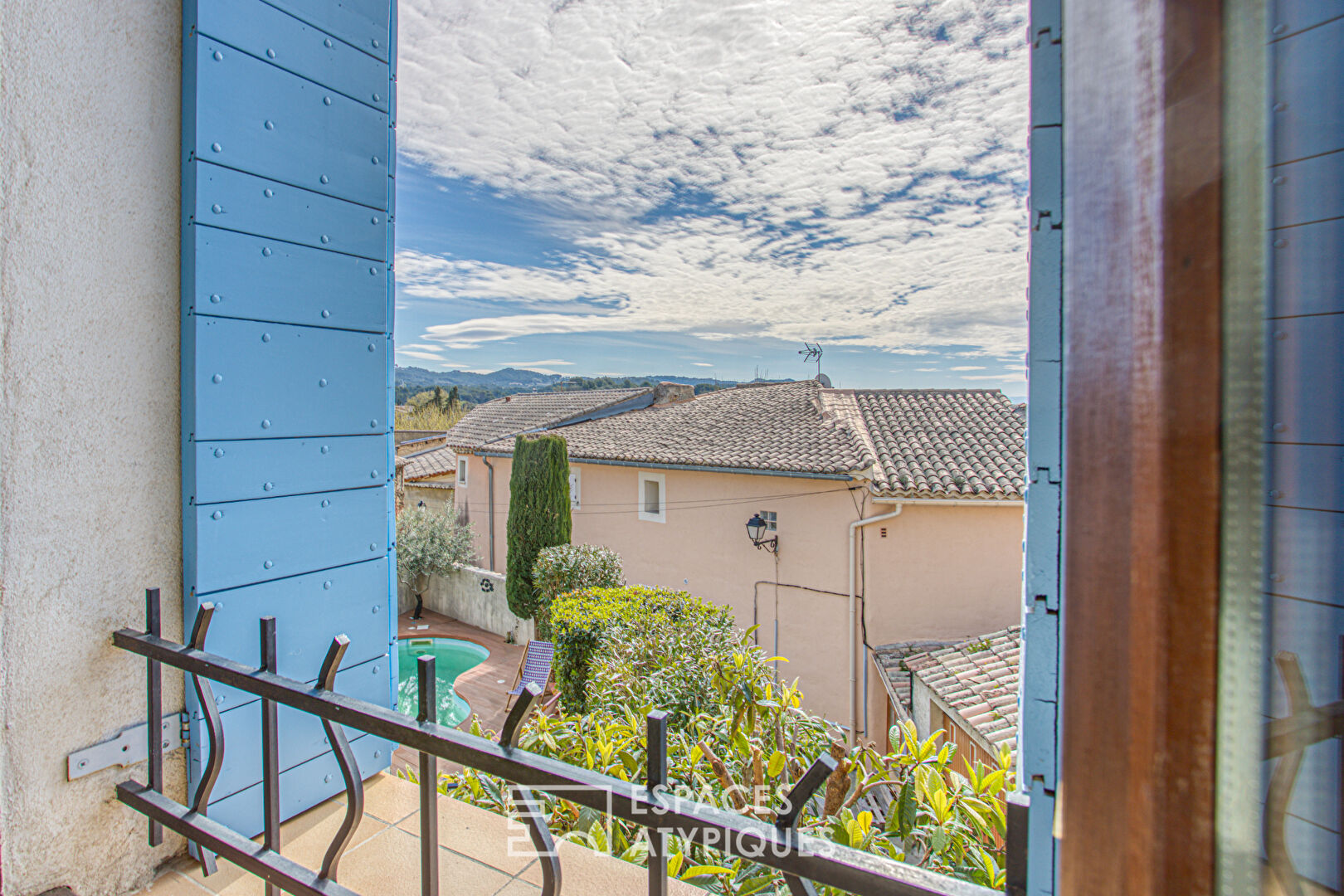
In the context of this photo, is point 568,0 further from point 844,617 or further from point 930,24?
point 844,617

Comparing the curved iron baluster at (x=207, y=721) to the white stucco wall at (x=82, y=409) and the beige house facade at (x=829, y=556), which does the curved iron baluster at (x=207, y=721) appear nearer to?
the white stucco wall at (x=82, y=409)

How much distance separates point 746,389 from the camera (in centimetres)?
1500

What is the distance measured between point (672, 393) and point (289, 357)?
15.1m

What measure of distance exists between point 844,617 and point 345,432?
8024 mm

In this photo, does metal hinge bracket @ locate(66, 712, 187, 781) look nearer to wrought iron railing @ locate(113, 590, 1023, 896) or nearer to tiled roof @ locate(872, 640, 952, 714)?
wrought iron railing @ locate(113, 590, 1023, 896)

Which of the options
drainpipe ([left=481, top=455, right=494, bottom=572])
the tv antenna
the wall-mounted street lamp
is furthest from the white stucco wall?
drainpipe ([left=481, top=455, right=494, bottom=572])

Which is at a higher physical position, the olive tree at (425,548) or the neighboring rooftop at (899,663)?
the olive tree at (425,548)

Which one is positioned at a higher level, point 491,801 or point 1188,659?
point 1188,659

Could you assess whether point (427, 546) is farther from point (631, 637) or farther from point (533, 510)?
point (631, 637)

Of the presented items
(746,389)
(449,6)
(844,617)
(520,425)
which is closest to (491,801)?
(449,6)

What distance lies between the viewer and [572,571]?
345 inches

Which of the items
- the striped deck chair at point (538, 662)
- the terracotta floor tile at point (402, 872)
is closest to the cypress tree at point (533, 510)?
the striped deck chair at point (538, 662)

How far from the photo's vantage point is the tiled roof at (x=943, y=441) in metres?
8.29

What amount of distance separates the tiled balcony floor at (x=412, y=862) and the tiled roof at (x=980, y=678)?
442 cm
